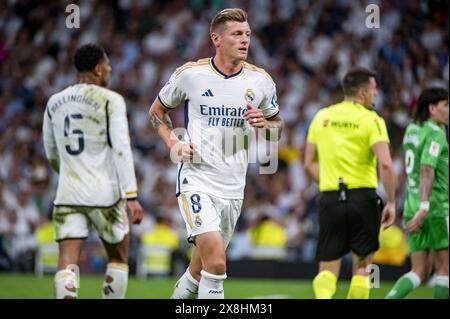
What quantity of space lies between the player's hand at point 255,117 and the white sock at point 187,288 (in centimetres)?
144

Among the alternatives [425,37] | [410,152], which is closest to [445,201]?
[410,152]

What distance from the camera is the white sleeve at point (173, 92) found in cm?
741

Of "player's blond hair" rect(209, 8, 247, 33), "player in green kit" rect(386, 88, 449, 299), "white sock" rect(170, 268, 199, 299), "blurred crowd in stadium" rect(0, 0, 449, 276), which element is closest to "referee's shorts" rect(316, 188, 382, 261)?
"player in green kit" rect(386, 88, 449, 299)

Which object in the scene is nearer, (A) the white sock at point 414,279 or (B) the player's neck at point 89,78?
(B) the player's neck at point 89,78

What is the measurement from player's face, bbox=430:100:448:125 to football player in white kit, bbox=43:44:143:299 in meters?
3.26

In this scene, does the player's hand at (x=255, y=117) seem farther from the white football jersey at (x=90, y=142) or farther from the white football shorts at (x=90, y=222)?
the white football shorts at (x=90, y=222)

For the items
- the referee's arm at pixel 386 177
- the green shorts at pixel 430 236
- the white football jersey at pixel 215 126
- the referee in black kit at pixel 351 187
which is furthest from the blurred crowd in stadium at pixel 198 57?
the white football jersey at pixel 215 126

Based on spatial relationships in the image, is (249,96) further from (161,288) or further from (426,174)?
(161,288)

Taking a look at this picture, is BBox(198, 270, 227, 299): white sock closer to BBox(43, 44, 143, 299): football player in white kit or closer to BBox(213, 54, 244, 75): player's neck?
BBox(43, 44, 143, 299): football player in white kit

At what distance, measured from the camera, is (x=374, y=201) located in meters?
8.95

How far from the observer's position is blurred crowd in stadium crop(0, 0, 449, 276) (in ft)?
56.0

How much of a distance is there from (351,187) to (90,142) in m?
2.43

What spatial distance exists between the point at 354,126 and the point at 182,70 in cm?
216

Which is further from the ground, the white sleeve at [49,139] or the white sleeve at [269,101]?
the white sleeve at [269,101]
